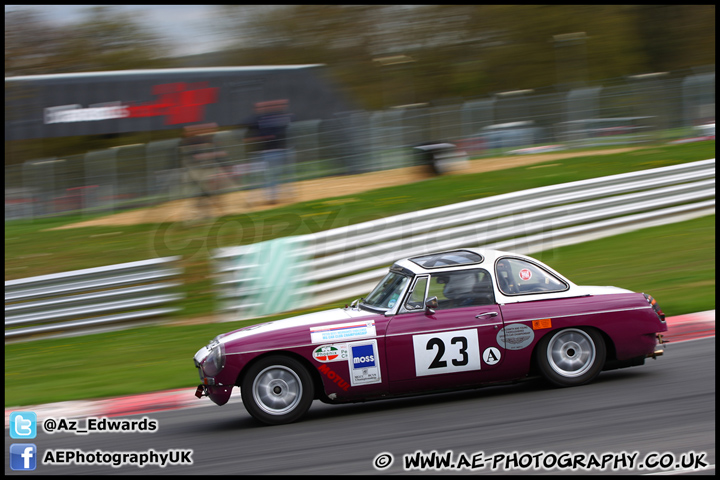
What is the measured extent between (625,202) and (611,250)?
52.9 inches

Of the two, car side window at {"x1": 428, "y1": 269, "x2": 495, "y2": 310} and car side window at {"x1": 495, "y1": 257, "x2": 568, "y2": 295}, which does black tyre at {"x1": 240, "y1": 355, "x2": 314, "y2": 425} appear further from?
car side window at {"x1": 495, "y1": 257, "x2": 568, "y2": 295}

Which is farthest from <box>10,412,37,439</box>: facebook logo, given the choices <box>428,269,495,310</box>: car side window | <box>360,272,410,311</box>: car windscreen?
<box>428,269,495,310</box>: car side window

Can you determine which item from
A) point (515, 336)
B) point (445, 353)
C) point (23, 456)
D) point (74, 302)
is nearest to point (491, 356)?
point (515, 336)

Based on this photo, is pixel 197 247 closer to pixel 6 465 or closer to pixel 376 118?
pixel 376 118

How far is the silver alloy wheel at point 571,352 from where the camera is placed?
6.44m

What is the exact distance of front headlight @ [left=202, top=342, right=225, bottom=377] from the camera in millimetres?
6109

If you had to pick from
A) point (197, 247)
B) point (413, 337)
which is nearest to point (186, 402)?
point (413, 337)

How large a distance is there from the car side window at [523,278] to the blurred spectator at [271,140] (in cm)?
880

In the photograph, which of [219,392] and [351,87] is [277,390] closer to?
[219,392]

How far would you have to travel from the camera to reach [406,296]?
6.45m

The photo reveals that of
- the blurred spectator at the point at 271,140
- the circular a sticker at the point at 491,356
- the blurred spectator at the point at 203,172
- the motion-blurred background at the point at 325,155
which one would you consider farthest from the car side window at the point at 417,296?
the blurred spectator at the point at 203,172

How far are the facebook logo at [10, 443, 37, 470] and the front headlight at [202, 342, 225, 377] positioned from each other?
153 centimetres

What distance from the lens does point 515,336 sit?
634 centimetres

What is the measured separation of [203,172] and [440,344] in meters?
10.0
